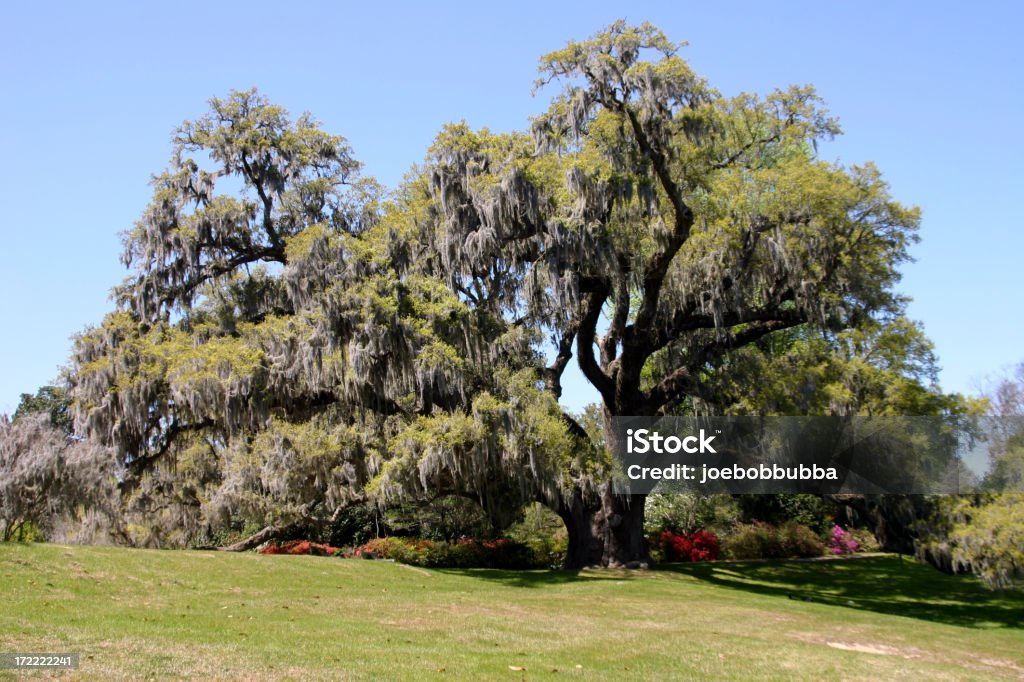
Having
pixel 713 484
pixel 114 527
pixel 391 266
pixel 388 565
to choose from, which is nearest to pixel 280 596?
pixel 388 565

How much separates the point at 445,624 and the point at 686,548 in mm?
15425

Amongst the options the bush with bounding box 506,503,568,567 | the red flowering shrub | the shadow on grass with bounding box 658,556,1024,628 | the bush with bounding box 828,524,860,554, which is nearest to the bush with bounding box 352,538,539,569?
the bush with bounding box 506,503,568,567

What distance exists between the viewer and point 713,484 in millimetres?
23469

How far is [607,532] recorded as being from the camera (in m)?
21.7

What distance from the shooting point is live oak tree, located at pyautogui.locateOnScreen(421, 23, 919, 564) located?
703 inches

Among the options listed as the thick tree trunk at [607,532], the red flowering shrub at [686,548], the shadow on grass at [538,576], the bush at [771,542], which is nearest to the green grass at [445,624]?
the shadow on grass at [538,576]

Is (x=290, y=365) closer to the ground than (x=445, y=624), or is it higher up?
higher up

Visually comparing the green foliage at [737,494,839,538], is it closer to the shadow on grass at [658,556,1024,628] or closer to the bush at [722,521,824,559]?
the bush at [722,521,824,559]

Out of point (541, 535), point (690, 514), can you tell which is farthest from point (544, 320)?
point (690, 514)

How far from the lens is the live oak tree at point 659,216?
1784cm

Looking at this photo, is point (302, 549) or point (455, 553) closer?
point (455, 553)

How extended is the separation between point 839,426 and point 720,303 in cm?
398

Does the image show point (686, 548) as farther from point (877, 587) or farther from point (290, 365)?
point (290, 365)

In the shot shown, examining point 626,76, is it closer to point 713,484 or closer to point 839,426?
point 839,426
